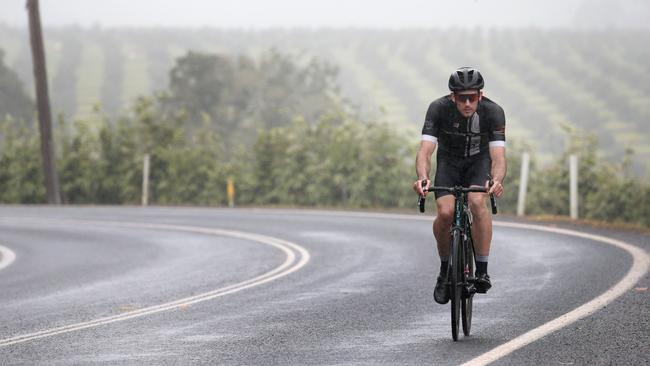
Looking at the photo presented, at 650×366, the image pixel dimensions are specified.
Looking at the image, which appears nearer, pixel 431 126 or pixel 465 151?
pixel 431 126

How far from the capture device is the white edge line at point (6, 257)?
53.8ft

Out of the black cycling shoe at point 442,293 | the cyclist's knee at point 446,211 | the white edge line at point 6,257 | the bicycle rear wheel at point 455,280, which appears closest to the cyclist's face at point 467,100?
the cyclist's knee at point 446,211

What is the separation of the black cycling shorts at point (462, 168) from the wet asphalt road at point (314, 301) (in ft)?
3.96

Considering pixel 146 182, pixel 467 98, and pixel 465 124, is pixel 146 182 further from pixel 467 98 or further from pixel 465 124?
pixel 467 98

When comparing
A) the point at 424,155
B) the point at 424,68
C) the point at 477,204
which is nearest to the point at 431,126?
the point at 424,155

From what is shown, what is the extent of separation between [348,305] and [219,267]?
474cm

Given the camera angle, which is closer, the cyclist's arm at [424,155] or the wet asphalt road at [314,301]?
the wet asphalt road at [314,301]

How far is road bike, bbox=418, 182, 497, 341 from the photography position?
780 centimetres

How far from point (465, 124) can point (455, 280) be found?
1269 millimetres

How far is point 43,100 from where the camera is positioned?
34.0 m

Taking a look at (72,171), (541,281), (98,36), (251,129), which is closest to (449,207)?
(541,281)

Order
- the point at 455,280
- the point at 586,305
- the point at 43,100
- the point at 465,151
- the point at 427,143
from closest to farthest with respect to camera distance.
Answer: the point at 455,280 < the point at 427,143 < the point at 465,151 < the point at 586,305 < the point at 43,100

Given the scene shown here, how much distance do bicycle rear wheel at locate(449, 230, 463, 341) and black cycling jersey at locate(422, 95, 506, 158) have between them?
0.80 metres

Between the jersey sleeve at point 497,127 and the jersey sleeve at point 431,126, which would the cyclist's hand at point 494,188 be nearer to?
the jersey sleeve at point 497,127
